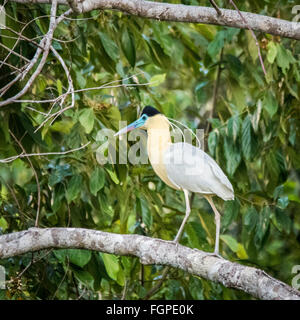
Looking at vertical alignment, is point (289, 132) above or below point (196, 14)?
below

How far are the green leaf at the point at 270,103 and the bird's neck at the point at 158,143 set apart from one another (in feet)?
2.74

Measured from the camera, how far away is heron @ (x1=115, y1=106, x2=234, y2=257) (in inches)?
152

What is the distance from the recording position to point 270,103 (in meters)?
4.64

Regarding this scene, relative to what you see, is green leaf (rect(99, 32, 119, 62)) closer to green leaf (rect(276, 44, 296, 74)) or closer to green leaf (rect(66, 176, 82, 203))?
green leaf (rect(66, 176, 82, 203))

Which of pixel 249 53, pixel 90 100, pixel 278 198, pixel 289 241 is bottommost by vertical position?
pixel 289 241

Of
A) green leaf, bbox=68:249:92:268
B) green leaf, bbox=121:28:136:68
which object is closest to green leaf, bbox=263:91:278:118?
green leaf, bbox=121:28:136:68

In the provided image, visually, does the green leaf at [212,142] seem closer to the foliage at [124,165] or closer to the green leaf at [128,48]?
the foliage at [124,165]

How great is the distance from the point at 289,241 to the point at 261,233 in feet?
6.72

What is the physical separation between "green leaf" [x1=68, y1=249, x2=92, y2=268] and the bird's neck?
0.69 metres

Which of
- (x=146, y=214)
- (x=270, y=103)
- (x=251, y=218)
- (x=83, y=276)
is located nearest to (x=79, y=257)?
(x=83, y=276)

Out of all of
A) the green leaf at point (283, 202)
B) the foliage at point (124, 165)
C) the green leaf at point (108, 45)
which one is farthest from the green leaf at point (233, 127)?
the green leaf at point (108, 45)

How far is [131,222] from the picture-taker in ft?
17.7

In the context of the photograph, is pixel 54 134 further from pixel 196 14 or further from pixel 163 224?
pixel 196 14

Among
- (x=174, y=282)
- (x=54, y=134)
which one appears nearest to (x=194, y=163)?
(x=174, y=282)
